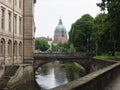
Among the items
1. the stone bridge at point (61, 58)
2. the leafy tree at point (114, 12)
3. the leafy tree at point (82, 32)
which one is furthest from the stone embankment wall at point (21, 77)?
the leafy tree at point (82, 32)

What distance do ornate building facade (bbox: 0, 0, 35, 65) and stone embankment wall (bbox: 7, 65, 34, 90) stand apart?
180 centimetres

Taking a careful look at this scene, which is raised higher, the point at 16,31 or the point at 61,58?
the point at 16,31

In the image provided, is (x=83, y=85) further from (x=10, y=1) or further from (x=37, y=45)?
(x=37, y=45)

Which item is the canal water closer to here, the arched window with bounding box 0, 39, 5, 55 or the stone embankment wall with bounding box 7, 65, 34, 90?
the stone embankment wall with bounding box 7, 65, 34, 90

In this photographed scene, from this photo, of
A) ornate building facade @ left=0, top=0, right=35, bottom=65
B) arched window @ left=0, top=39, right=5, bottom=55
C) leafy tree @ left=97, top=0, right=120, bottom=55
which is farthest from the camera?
ornate building facade @ left=0, top=0, right=35, bottom=65

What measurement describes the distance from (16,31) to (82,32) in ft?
133

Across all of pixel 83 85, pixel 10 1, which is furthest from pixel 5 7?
pixel 83 85

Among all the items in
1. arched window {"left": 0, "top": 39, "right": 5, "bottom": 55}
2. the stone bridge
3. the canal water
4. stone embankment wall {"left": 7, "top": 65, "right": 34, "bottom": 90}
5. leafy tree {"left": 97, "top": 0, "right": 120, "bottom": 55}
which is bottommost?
the canal water

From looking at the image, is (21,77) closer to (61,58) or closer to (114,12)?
(114,12)

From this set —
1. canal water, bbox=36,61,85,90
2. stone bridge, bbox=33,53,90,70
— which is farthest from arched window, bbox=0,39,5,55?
stone bridge, bbox=33,53,90,70

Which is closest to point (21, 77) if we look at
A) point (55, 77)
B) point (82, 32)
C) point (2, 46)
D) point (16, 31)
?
point (2, 46)

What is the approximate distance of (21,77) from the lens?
3766 cm

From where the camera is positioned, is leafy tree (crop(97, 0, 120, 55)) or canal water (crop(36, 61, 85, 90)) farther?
canal water (crop(36, 61, 85, 90))

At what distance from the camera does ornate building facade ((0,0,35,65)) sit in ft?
124
